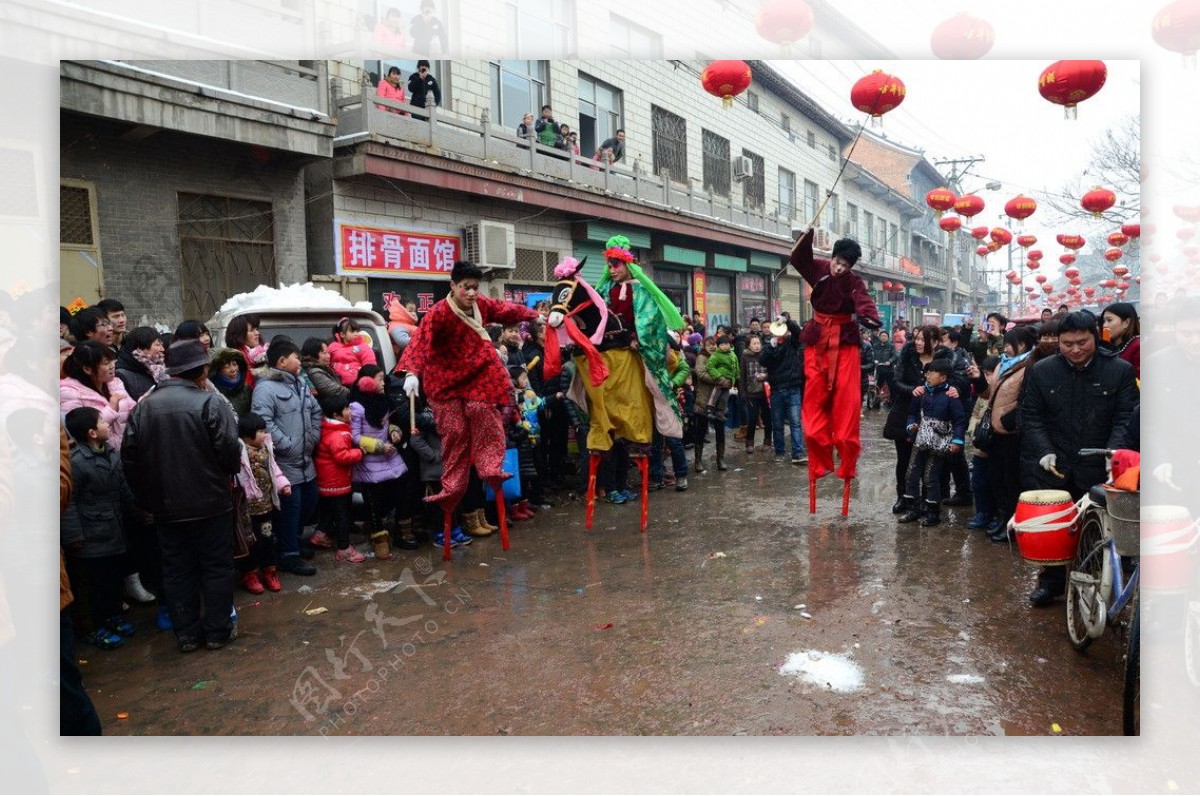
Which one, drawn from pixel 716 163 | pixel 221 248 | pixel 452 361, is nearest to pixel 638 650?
pixel 452 361

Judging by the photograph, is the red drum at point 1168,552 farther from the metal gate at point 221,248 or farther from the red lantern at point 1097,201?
the metal gate at point 221,248

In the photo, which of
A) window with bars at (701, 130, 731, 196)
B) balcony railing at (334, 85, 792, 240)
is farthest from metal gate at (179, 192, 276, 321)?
window with bars at (701, 130, 731, 196)

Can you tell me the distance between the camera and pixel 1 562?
2965 mm

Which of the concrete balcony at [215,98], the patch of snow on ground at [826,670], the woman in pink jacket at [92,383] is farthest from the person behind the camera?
the concrete balcony at [215,98]

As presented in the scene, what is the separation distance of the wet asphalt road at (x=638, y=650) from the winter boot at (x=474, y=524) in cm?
35

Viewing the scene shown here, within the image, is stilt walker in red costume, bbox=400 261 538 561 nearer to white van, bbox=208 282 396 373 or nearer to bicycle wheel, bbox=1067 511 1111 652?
white van, bbox=208 282 396 373

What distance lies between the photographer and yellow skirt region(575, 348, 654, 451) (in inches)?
235

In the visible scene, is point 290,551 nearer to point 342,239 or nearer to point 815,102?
point 342,239

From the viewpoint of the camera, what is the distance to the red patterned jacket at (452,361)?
517 centimetres

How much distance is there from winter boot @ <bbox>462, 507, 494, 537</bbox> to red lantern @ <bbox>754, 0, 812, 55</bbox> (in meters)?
3.73

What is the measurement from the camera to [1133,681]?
3.01 meters

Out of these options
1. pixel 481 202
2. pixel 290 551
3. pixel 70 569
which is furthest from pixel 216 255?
pixel 70 569

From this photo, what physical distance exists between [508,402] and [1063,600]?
10.9 ft

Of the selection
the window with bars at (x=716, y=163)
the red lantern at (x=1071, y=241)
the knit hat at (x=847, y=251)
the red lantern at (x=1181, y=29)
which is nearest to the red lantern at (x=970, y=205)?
the red lantern at (x=1071, y=241)
